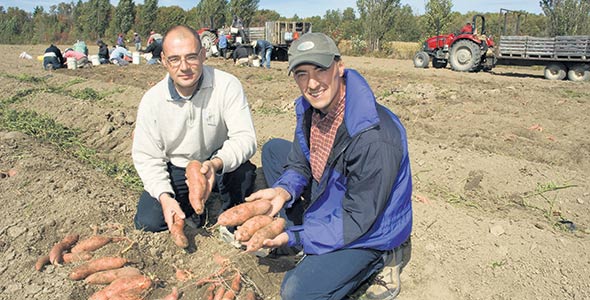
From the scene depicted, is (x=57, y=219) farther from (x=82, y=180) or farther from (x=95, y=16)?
(x=95, y=16)

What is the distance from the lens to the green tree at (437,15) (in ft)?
82.0

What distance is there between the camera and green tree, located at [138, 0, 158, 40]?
41653 mm

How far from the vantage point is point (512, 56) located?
13.9 metres

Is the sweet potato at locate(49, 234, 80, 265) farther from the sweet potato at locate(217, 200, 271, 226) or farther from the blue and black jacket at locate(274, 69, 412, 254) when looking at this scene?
the blue and black jacket at locate(274, 69, 412, 254)

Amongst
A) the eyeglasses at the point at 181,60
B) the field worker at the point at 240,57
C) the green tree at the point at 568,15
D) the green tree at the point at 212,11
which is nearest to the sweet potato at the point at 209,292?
the eyeglasses at the point at 181,60

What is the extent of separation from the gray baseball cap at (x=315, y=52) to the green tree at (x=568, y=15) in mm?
20447

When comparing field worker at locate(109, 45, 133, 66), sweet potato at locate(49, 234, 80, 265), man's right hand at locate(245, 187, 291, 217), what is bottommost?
sweet potato at locate(49, 234, 80, 265)

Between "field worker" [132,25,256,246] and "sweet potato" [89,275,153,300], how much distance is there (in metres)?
0.50

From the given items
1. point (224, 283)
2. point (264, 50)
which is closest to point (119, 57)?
point (264, 50)

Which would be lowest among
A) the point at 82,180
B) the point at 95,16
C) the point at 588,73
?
the point at 82,180

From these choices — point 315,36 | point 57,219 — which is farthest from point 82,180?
point 315,36

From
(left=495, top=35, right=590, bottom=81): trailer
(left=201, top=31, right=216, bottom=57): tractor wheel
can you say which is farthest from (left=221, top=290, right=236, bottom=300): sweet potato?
(left=201, top=31, right=216, bottom=57): tractor wheel

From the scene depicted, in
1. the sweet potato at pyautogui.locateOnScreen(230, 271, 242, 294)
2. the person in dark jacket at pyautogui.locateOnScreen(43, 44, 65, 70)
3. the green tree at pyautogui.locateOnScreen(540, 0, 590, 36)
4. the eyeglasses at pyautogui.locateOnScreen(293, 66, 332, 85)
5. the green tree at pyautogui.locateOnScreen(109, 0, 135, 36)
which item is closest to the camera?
the eyeglasses at pyautogui.locateOnScreen(293, 66, 332, 85)

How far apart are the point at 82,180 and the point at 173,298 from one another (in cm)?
233
